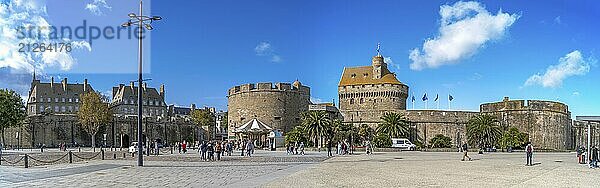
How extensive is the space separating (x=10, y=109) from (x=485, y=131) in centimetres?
4617

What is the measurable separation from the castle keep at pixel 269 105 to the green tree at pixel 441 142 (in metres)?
15.0

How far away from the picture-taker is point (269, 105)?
63.9 m

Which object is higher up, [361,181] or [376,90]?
[376,90]

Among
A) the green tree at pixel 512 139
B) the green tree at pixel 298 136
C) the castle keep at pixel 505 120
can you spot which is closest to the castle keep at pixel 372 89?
the castle keep at pixel 505 120

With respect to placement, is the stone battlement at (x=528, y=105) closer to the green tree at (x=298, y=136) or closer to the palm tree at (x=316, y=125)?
the palm tree at (x=316, y=125)

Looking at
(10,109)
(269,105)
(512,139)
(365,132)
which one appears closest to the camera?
(10,109)

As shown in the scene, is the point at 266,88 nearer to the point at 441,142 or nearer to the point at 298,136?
the point at 298,136

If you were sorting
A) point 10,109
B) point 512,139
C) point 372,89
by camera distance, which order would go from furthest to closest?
point 372,89
point 512,139
point 10,109

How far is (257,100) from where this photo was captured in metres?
64.4

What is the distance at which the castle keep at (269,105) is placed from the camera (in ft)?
210

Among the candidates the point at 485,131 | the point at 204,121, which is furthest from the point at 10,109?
the point at 485,131

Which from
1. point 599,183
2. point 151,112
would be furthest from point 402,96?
point 599,183

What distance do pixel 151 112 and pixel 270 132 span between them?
151 ft

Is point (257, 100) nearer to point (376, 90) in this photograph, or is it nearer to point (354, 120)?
point (354, 120)
